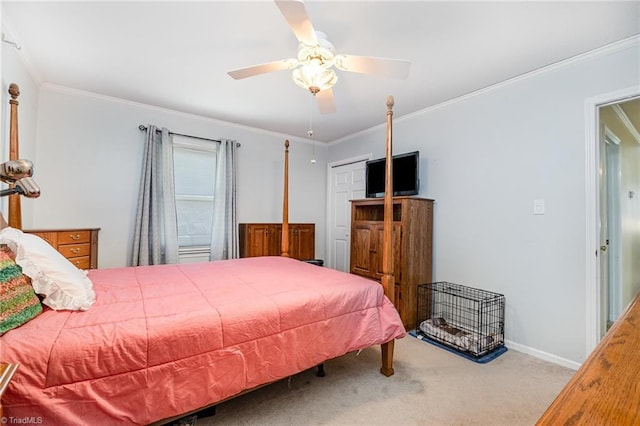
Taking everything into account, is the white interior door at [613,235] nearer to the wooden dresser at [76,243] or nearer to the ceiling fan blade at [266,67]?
the ceiling fan blade at [266,67]

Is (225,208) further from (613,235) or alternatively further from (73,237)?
(613,235)

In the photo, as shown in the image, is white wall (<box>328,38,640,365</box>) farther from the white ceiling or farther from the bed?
the bed

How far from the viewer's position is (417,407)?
1713 mm

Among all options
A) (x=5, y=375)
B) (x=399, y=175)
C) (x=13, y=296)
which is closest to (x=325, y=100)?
(x=399, y=175)

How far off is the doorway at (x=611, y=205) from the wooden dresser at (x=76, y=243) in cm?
411

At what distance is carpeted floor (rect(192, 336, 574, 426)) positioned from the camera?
1.61 meters

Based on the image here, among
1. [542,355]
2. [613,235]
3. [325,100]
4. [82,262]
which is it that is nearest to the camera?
[325,100]

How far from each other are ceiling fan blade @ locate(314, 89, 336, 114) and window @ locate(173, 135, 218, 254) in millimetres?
2037

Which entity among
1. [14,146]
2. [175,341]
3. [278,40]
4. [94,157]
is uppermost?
[278,40]

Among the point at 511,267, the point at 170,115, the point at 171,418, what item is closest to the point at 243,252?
the point at 170,115

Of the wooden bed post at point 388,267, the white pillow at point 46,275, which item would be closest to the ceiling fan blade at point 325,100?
the wooden bed post at point 388,267

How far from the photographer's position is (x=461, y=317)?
292 centimetres

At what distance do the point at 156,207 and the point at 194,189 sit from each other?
21.2 inches

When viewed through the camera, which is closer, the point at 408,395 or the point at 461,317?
the point at 408,395
